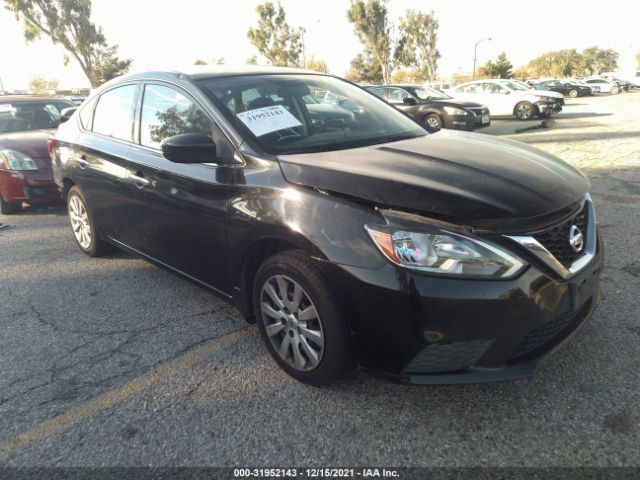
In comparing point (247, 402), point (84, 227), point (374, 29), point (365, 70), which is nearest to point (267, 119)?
point (247, 402)

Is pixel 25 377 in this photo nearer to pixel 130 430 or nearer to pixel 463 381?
pixel 130 430

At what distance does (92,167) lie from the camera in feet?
13.0

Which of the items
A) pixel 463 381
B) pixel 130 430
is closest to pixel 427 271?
pixel 463 381

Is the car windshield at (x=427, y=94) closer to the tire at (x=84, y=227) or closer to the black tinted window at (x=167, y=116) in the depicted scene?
the tire at (x=84, y=227)

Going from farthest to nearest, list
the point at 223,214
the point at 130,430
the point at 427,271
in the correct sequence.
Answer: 1. the point at 223,214
2. the point at 130,430
3. the point at 427,271

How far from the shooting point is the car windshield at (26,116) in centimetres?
708

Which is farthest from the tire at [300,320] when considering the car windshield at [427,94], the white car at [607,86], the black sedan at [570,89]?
the white car at [607,86]

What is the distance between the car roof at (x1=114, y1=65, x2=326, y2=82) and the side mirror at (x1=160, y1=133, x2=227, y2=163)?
66 centimetres

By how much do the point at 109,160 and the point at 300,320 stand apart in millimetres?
2205

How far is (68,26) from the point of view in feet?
123

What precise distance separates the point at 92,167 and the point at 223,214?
6.12 ft

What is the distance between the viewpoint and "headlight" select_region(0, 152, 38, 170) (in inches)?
238

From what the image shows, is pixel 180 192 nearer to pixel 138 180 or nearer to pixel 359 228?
pixel 138 180

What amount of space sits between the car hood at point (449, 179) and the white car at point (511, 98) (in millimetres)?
15740
